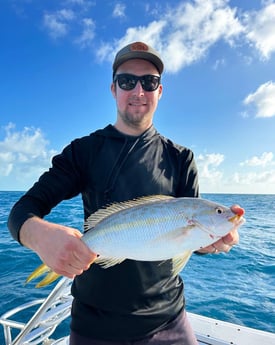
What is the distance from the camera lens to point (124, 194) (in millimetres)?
1970

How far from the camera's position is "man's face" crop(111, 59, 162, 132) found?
7.19 ft

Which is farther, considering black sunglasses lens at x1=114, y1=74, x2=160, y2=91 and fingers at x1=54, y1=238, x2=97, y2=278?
black sunglasses lens at x1=114, y1=74, x2=160, y2=91

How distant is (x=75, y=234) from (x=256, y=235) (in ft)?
51.6

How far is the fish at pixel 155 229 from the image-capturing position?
154 cm

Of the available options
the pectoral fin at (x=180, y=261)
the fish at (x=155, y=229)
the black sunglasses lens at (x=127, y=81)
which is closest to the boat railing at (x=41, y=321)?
the fish at (x=155, y=229)

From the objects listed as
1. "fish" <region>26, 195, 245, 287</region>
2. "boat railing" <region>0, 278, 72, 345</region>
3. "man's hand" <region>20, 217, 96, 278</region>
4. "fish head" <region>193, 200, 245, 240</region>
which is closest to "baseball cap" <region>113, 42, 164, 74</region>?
"fish" <region>26, 195, 245, 287</region>

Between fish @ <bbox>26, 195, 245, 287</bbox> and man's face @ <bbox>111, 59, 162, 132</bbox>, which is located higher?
man's face @ <bbox>111, 59, 162, 132</bbox>

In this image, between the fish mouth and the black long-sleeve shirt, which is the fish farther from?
the black long-sleeve shirt

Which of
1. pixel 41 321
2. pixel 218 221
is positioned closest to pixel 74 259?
pixel 218 221

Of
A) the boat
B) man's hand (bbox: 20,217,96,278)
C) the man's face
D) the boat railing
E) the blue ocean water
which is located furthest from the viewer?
the blue ocean water

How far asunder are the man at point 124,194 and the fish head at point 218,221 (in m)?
0.09

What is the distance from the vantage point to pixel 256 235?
50.1ft

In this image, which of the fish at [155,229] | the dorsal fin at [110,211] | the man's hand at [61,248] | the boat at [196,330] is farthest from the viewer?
the boat at [196,330]

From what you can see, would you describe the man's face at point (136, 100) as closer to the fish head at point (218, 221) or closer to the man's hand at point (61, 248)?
the fish head at point (218, 221)
